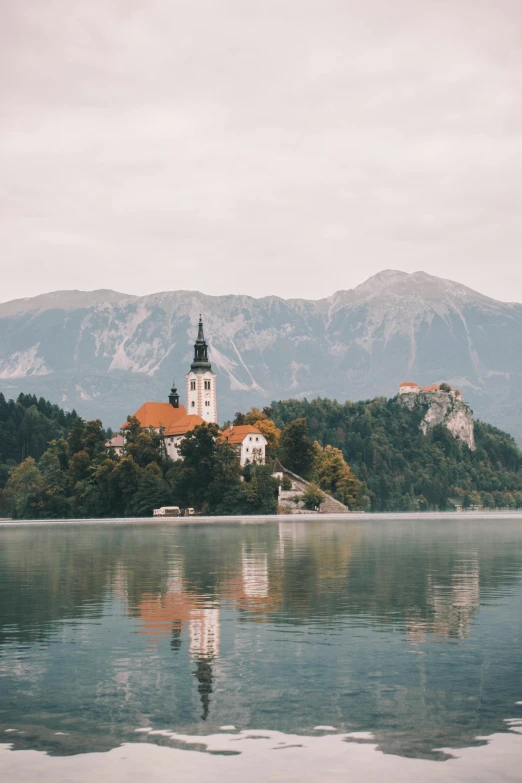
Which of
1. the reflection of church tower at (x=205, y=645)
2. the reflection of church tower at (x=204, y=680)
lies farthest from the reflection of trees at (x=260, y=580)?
the reflection of church tower at (x=204, y=680)

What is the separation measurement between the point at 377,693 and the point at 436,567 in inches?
1455

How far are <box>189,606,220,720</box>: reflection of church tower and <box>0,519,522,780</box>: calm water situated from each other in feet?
0.25

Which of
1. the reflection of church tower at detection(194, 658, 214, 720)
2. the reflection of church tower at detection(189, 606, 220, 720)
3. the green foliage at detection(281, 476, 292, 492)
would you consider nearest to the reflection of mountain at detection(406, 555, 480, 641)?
the reflection of church tower at detection(189, 606, 220, 720)

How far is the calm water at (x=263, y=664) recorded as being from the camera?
1983 cm

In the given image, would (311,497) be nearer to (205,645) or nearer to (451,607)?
(451,607)

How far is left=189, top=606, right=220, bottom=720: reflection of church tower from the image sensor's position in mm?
23828

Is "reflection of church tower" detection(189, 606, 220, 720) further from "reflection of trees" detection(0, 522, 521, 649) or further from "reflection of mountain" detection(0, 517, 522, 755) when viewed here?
"reflection of trees" detection(0, 522, 521, 649)

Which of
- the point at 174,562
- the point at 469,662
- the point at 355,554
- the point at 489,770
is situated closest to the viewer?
the point at 489,770

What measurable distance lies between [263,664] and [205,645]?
3316 mm

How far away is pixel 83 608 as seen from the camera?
4003 centimetres

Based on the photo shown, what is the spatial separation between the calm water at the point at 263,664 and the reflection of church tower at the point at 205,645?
8 cm

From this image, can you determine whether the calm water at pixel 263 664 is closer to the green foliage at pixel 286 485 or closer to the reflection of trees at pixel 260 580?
the reflection of trees at pixel 260 580

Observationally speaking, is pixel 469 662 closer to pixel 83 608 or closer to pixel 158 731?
pixel 158 731

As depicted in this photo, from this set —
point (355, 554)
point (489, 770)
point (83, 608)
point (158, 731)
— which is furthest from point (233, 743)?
point (355, 554)
